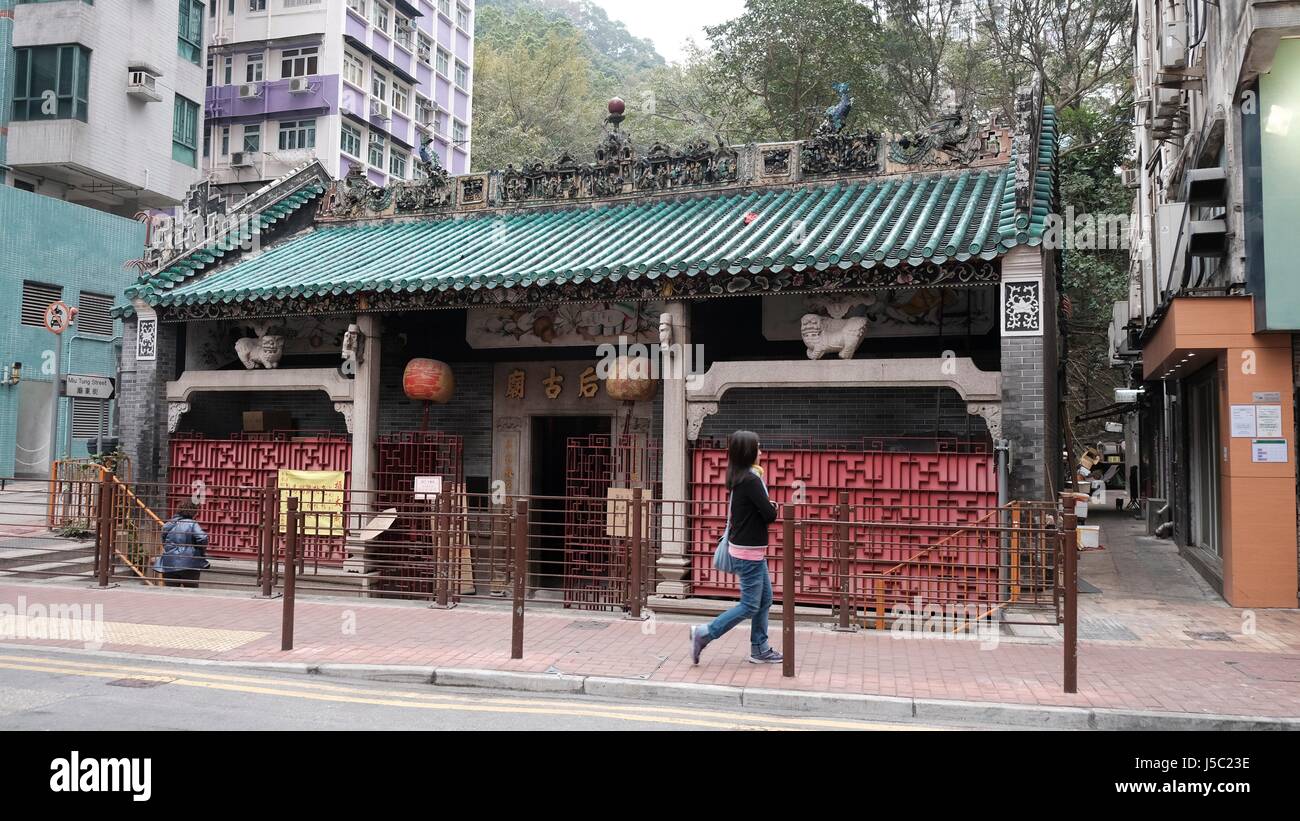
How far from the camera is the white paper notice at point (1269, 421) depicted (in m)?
10.5

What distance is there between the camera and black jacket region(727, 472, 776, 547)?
738cm

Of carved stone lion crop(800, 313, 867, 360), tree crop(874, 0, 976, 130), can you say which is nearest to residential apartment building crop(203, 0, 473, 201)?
tree crop(874, 0, 976, 130)

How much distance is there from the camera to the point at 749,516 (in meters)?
7.41

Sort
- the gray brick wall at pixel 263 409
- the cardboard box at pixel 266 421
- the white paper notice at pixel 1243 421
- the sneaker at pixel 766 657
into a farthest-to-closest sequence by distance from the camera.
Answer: the cardboard box at pixel 266 421 → the gray brick wall at pixel 263 409 → the white paper notice at pixel 1243 421 → the sneaker at pixel 766 657

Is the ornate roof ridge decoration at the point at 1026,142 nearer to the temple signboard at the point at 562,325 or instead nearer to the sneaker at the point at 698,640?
the temple signboard at the point at 562,325

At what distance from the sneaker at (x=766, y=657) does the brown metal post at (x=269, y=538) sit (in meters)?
5.13

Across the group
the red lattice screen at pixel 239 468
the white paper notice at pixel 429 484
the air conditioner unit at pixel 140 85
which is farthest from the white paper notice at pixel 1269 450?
the air conditioner unit at pixel 140 85

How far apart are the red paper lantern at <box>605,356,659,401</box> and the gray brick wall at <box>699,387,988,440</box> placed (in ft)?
3.17

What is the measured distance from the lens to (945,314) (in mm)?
11672

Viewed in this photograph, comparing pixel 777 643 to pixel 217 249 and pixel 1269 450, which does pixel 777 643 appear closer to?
pixel 1269 450

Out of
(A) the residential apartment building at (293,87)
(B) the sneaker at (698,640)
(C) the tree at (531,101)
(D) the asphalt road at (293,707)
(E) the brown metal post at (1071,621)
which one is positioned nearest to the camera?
(D) the asphalt road at (293,707)

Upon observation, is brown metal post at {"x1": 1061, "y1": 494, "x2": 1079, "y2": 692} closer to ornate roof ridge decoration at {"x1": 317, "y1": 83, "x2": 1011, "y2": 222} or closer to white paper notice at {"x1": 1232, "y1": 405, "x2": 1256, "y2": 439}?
white paper notice at {"x1": 1232, "y1": 405, "x2": 1256, "y2": 439}

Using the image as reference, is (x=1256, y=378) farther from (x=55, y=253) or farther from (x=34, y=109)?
(x=34, y=109)
